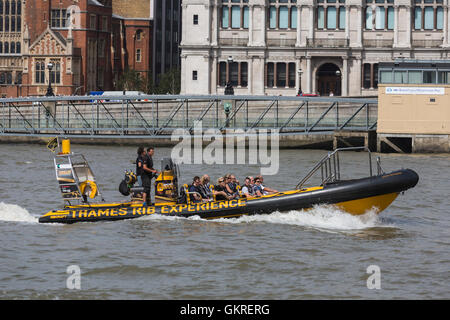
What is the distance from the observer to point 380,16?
3408 inches

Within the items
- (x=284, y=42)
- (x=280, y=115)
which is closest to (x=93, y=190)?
(x=280, y=115)

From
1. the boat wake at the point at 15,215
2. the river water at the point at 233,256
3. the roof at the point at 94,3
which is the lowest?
the river water at the point at 233,256

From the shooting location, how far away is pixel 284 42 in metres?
86.9

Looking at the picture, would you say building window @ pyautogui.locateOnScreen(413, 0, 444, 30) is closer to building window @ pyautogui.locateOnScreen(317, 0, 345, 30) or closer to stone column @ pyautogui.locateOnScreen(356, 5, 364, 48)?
stone column @ pyautogui.locateOnScreen(356, 5, 364, 48)

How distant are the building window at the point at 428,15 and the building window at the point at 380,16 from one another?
202cm

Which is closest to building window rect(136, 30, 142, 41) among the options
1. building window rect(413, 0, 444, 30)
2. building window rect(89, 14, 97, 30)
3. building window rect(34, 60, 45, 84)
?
building window rect(89, 14, 97, 30)

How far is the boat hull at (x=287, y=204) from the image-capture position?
87.7 feet

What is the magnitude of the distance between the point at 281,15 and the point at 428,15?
12.4 meters

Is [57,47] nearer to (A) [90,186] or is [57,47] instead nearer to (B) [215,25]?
(B) [215,25]

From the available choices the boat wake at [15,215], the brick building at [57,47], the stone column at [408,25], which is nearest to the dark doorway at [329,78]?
the stone column at [408,25]

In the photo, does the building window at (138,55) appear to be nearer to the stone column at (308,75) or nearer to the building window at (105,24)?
the building window at (105,24)

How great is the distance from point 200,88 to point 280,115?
682 inches

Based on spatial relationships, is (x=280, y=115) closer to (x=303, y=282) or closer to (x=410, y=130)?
(x=410, y=130)

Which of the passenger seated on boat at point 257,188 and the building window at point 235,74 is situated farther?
the building window at point 235,74
